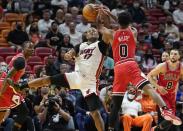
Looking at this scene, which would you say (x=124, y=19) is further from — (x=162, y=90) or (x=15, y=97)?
(x=15, y=97)

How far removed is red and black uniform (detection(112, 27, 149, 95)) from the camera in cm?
1148

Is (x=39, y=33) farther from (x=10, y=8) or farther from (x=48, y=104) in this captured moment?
(x=48, y=104)

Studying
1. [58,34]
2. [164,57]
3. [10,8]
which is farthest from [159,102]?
[10,8]

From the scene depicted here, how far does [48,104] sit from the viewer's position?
1443 cm

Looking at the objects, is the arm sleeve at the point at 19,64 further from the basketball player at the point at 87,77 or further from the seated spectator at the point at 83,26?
the seated spectator at the point at 83,26

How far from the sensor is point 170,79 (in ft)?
42.6

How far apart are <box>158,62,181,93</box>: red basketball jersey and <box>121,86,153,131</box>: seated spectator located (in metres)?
1.62

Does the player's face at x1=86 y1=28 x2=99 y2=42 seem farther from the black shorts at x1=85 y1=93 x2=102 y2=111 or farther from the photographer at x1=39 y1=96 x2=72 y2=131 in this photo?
the photographer at x1=39 y1=96 x2=72 y2=131

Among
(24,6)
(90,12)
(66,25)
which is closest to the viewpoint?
(90,12)

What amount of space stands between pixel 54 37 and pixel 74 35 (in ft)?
3.01

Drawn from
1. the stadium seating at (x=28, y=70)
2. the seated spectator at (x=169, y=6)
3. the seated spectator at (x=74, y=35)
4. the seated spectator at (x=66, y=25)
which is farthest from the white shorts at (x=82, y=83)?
the seated spectator at (x=169, y=6)

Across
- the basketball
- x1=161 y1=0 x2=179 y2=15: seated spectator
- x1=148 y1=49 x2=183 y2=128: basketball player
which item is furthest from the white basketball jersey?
x1=161 y1=0 x2=179 y2=15: seated spectator

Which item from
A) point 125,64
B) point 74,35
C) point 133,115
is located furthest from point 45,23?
point 125,64

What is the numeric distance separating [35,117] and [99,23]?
143 inches
